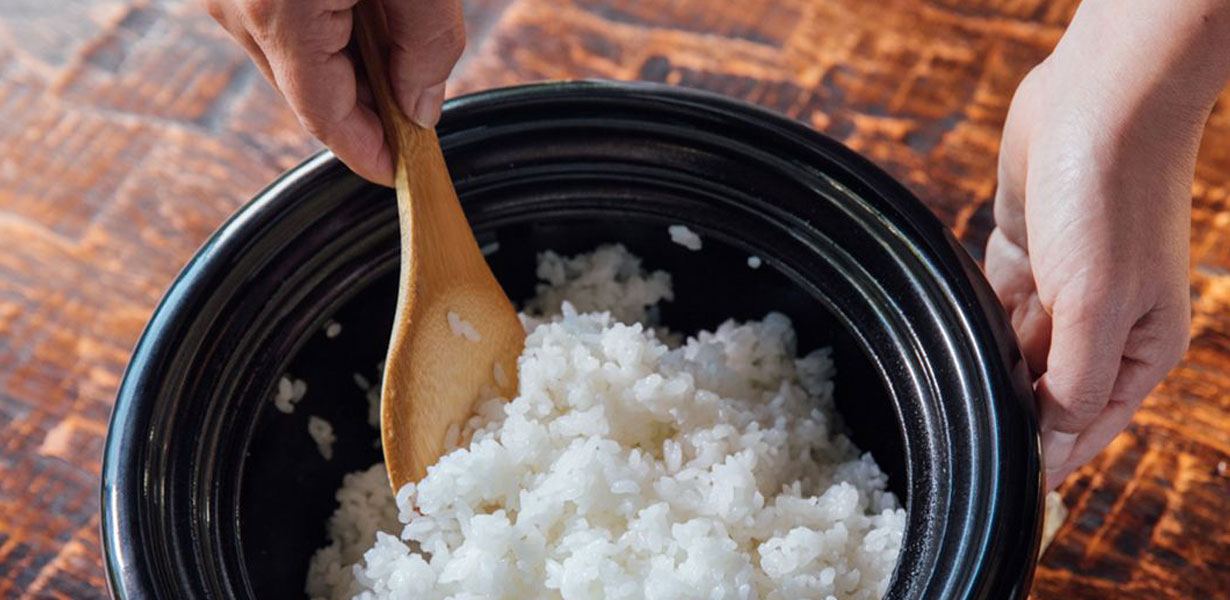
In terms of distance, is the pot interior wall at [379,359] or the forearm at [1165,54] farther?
the pot interior wall at [379,359]

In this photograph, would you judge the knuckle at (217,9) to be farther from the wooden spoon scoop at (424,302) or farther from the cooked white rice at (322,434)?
the cooked white rice at (322,434)

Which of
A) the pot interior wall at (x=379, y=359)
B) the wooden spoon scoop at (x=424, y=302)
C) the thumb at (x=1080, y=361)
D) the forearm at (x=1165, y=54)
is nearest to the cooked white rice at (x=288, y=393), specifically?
the pot interior wall at (x=379, y=359)

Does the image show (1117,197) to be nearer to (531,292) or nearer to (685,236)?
(685,236)

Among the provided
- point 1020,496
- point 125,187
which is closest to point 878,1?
point 1020,496

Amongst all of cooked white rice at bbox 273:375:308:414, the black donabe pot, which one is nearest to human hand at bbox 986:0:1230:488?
the black donabe pot

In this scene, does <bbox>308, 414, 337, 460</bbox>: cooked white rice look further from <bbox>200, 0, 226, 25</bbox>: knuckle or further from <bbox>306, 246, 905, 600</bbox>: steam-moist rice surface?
<bbox>200, 0, 226, 25</bbox>: knuckle

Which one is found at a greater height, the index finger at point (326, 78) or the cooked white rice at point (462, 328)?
the index finger at point (326, 78)

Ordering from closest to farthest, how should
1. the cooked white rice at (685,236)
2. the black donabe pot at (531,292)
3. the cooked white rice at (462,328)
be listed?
the black donabe pot at (531,292), the cooked white rice at (462,328), the cooked white rice at (685,236)
